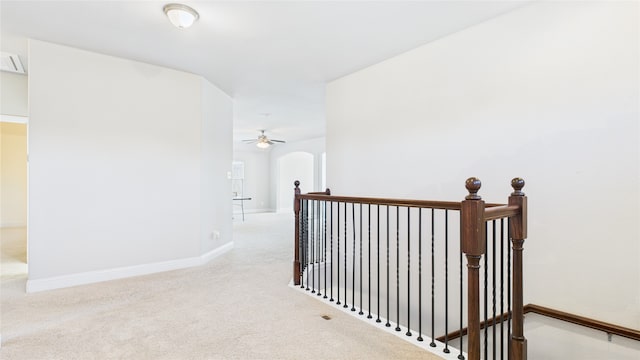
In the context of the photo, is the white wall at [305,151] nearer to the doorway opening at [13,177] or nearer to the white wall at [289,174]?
the white wall at [289,174]

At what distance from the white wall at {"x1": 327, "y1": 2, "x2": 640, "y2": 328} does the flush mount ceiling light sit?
215cm

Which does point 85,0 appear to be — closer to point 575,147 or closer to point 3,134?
point 575,147

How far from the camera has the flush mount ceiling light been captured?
2465 mm

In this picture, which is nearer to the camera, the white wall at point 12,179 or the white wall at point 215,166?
the white wall at point 215,166

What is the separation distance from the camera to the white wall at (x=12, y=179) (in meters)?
7.17

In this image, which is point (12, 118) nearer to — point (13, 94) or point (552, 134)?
point (13, 94)

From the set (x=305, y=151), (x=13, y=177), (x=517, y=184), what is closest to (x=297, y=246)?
(x=517, y=184)

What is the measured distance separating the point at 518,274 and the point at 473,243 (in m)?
0.54

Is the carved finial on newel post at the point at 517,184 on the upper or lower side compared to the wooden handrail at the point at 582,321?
upper

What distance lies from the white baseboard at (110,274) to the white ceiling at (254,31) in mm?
2365

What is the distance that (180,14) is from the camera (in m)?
2.48

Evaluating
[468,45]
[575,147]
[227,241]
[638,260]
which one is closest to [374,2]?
[468,45]

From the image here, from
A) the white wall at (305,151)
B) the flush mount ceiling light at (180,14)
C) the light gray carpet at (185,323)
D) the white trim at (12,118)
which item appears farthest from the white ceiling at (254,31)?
the white wall at (305,151)

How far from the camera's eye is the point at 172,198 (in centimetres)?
395
